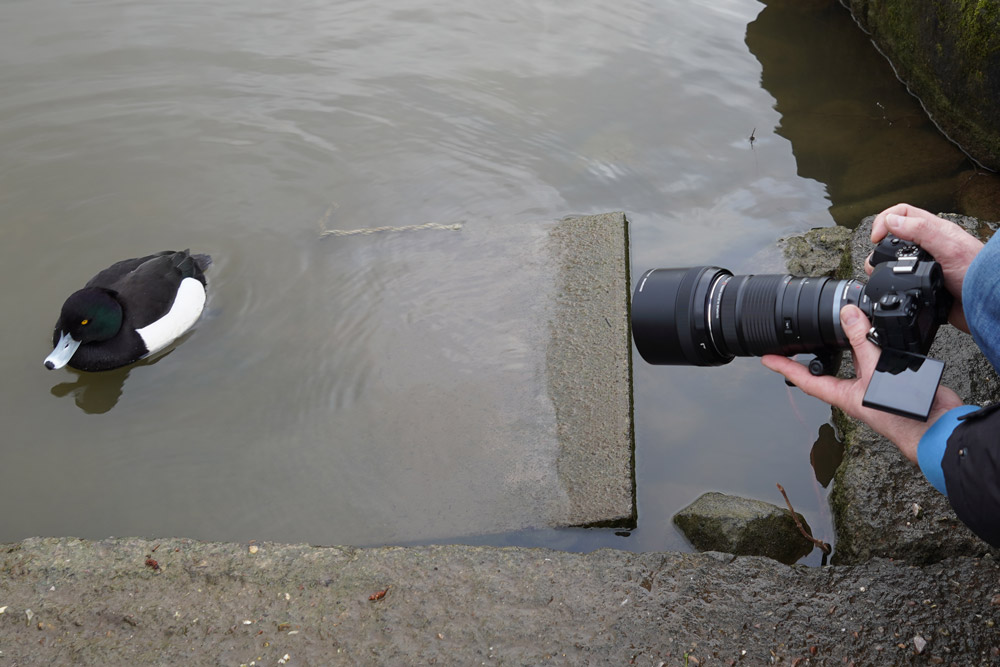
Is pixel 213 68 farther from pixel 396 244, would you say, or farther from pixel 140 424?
pixel 140 424

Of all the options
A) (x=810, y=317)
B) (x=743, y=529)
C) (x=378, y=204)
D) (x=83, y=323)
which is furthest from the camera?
(x=378, y=204)

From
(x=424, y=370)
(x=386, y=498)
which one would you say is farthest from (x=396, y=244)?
(x=386, y=498)

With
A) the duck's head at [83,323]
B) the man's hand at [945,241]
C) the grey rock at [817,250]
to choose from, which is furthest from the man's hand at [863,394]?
the duck's head at [83,323]

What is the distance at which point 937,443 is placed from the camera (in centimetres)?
189

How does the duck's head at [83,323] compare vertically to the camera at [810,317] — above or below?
below

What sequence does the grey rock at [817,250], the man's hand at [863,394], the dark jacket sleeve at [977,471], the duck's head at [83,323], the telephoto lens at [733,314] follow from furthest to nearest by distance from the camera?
the grey rock at [817,250] → the duck's head at [83,323] → the telephoto lens at [733,314] → the man's hand at [863,394] → the dark jacket sleeve at [977,471]

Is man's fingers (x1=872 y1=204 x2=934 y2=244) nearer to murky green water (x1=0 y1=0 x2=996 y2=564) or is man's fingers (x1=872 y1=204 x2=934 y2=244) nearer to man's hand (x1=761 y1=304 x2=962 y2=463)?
man's hand (x1=761 y1=304 x2=962 y2=463)

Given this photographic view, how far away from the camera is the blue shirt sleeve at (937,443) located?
1880 millimetres

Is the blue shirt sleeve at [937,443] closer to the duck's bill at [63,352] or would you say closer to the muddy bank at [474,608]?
the muddy bank at [474,608]

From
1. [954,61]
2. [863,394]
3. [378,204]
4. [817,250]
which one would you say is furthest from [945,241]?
[954,61]

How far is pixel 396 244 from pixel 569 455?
1932 millimetres

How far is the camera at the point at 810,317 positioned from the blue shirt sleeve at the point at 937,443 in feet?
0.29

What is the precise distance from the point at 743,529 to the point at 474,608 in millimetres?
1041

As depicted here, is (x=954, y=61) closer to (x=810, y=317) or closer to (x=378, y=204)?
(x=378, y=204)
